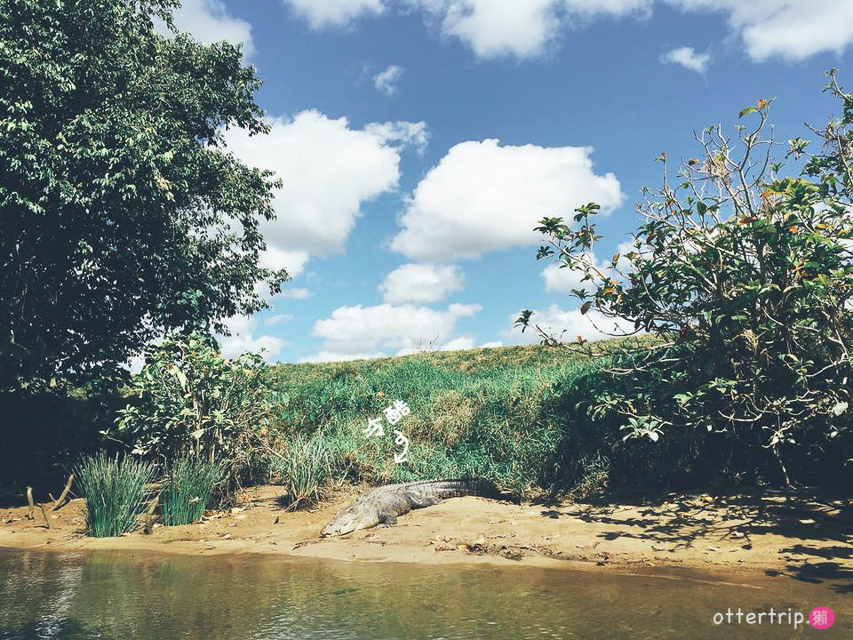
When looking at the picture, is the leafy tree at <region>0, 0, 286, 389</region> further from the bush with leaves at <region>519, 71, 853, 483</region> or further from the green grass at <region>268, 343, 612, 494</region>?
the bush with leaves at <region>519, 71, 853, 483</region>

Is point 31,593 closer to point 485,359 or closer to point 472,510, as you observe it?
point 472,510

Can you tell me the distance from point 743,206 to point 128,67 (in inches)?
385

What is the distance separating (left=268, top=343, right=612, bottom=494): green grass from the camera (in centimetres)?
933

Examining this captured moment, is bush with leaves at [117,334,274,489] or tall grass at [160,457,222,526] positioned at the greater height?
bush with leaves at [117,334,274,489]

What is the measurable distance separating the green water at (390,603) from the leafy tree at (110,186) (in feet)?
18.7

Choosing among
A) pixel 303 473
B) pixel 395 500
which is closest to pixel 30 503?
Answer: pixel 303 473

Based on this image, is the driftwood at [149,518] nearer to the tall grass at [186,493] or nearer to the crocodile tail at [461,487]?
the tall grass at [186,493]

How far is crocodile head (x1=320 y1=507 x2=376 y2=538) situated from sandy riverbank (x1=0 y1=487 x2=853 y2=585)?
0.43ft

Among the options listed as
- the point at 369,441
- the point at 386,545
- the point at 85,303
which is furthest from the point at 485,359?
the point at 386,545

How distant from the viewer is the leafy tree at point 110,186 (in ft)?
30.4

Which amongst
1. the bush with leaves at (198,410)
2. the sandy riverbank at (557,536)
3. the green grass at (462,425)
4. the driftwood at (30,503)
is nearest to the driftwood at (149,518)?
the sandy riverbank at (557,536)

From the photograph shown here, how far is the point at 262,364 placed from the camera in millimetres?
10672

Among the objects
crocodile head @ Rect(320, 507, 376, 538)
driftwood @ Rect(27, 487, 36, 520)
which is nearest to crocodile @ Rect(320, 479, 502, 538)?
crocodile head @ Rect(320, 507, 376, 538)

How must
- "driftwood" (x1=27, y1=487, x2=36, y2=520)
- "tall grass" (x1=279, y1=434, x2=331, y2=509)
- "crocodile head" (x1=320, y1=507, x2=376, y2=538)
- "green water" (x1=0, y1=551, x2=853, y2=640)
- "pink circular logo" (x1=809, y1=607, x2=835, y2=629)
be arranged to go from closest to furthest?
"pink circular logo" (x1=809, y1=607, x2=835, y2=629), "green water" (x1=0, y1=551, x2=853, y2=640), "crocodile head" (x1=320, y1=507, x2=376, y2=538), "tall grass" (x1=279, y1=434, x2=331, y2=509), "driftwood" (x1=27, y1=487, x2=36, y2=520)
